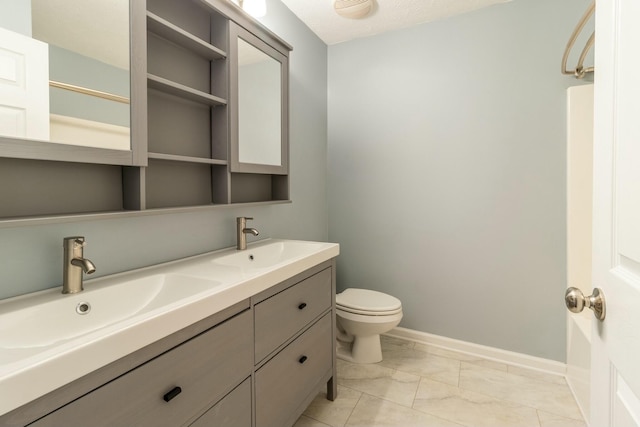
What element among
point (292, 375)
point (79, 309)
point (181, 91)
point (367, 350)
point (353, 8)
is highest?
point (353, 8)

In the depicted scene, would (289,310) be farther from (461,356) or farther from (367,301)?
(461,356)

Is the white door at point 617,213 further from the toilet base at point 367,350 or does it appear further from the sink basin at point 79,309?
the toilet base at point 367,350

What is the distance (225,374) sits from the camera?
102cm

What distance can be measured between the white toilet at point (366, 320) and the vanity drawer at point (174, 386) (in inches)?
41.5

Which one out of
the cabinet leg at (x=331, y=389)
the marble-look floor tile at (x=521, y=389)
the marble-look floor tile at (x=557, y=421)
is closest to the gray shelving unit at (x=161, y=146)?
the cabinet leg at (x=331, y=389)

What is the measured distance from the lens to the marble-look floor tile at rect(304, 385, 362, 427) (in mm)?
1626

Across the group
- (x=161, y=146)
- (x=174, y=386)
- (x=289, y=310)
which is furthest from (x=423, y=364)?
(x=161, y=146)

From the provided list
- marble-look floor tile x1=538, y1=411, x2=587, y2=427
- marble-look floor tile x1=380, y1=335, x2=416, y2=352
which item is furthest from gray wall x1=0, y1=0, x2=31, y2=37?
marble-look floor tile x1=538, y1=411, x2=587, y2=427

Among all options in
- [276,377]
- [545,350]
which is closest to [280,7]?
[276,377]

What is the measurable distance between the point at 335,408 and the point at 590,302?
1436 millimetres

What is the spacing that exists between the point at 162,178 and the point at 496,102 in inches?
82.7

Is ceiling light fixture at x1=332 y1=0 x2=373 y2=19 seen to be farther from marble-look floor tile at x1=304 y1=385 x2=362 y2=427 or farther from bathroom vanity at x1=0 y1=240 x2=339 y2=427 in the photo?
marble-look floor tile at x1=304 y1=385 x2=362 y2=427

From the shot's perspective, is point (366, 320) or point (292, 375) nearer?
point (292, 375)

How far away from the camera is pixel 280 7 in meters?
2.09
